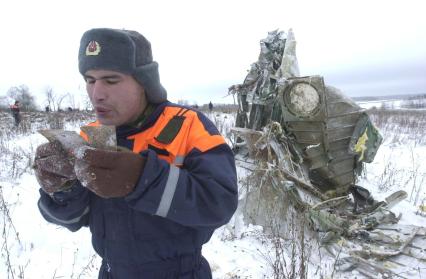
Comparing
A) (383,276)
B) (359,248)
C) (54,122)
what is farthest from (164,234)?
(54,122)

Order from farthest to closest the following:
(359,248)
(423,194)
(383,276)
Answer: (423,194) < (359,248) < (383,276)

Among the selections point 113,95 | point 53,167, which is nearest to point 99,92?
point 113,95

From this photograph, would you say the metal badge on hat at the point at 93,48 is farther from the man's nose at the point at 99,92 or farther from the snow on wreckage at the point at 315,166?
the snow on wreckage at the point at 315,166

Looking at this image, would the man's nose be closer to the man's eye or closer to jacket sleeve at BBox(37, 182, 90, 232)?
the man's eye

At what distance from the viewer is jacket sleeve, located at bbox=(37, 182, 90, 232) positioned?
51.9 inches

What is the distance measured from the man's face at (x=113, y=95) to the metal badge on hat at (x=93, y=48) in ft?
A: 0.24

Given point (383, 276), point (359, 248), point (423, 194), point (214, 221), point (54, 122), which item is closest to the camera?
point (214, 221)

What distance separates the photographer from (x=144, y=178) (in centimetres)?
105

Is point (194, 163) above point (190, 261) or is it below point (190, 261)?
above

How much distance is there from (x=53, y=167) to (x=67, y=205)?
0.27m

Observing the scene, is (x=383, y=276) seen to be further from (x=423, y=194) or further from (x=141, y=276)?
(x=423, y=194)

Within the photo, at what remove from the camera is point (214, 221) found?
119cm

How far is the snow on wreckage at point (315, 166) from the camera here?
3934 millimetres

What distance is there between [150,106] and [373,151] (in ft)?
14.5
